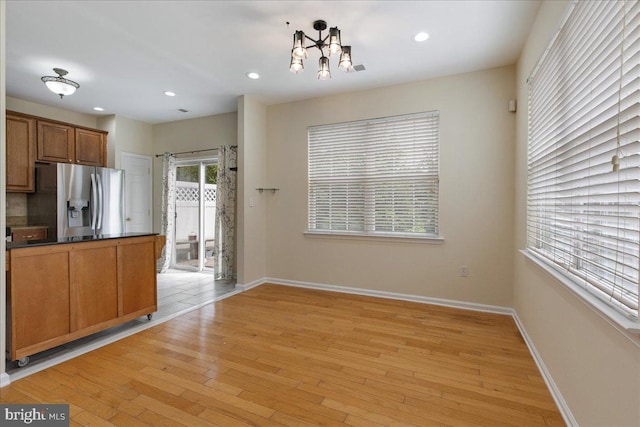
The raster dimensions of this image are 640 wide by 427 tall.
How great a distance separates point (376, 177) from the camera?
13.4 feet

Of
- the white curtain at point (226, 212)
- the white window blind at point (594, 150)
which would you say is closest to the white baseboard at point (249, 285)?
the white curtain at point (226, 212)

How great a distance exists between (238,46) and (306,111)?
1589mm

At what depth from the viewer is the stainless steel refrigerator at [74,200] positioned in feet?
13.9

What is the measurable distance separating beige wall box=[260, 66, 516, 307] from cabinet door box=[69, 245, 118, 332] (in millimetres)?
2514

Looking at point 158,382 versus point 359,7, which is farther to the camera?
point 359,7

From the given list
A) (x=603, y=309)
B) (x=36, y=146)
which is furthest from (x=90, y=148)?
(x=603, y=309)

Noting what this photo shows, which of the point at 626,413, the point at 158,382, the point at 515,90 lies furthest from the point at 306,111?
the point at 626,413

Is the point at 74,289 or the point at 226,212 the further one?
the point at 226,212

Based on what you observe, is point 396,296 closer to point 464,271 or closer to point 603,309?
point 464,271

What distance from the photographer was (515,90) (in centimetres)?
333

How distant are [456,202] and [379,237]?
1035mm

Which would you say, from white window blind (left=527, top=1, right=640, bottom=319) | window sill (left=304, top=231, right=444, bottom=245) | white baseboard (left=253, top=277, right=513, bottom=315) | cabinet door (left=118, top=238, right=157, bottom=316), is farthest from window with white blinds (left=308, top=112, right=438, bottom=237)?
cabinet door (left=118, top=238, right=157, bottom=316)

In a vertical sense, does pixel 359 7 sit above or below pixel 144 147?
above

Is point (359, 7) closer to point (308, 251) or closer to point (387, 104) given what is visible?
point (387, 104)
